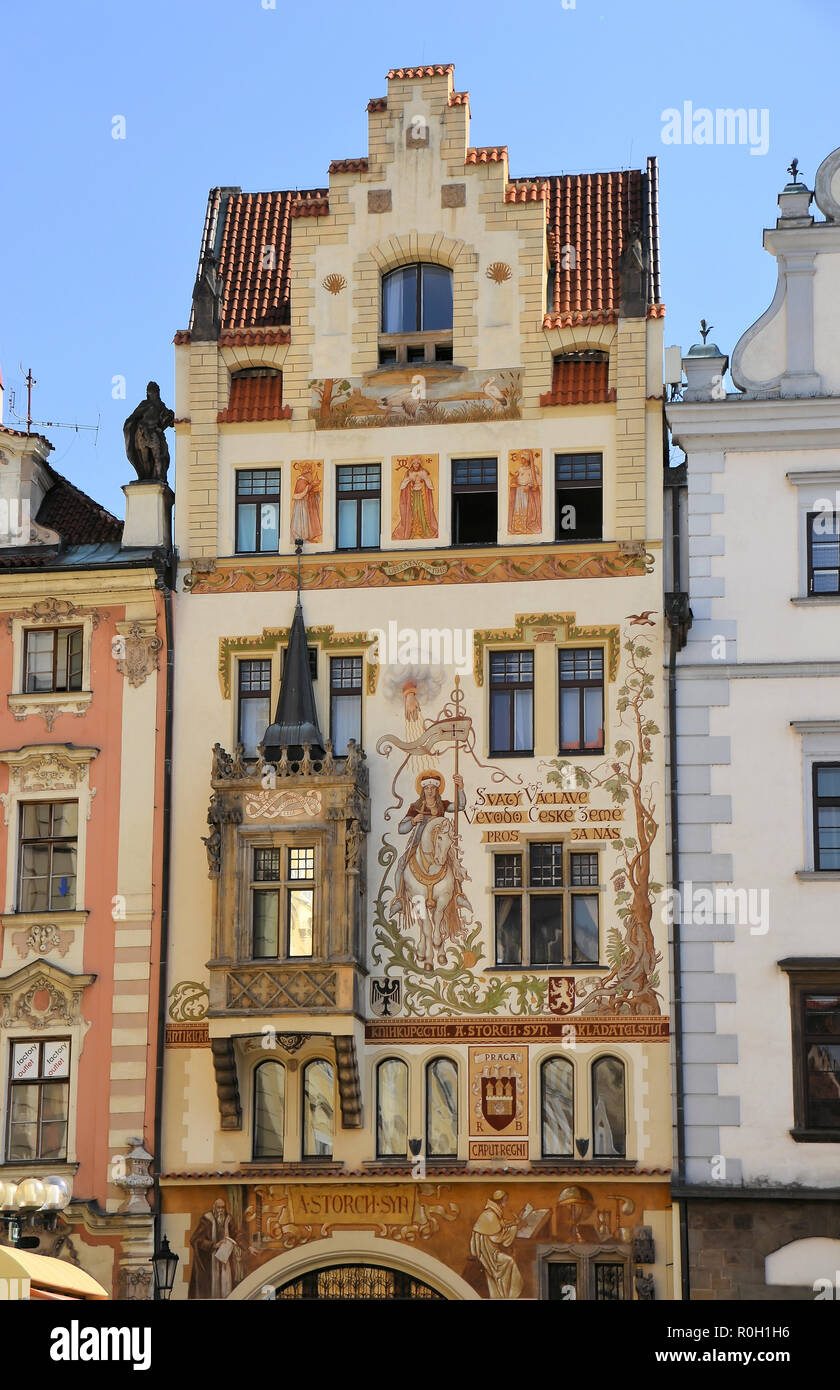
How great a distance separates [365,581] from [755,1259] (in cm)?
1132

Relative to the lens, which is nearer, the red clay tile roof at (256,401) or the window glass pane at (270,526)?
the window glass pane at (270,526)

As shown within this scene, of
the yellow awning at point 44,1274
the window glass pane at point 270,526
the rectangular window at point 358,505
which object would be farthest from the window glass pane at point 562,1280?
the window glass pane at point 270,526

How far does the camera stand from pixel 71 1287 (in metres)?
17.9

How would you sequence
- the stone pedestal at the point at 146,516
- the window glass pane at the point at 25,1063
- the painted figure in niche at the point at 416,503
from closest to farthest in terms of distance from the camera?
the window glass pane at the point at 25,1063 → the painted figure in niche at the point at 416,503 → the stone pedestal at the point at 146,516

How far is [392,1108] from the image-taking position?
3130 centimetres

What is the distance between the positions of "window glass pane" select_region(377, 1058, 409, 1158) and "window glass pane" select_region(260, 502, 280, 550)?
26.8ft

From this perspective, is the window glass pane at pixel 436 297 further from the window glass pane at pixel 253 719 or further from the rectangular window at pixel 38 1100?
the rectangular window at pixel 38 1100

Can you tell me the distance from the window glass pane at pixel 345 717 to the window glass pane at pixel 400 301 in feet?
19.7

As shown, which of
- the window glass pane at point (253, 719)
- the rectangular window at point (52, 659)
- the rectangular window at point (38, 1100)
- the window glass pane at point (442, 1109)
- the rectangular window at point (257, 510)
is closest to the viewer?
the window glass pane at point (442, 1109)

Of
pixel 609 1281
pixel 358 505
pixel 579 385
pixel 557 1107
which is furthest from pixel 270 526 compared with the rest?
pixel 609 1281

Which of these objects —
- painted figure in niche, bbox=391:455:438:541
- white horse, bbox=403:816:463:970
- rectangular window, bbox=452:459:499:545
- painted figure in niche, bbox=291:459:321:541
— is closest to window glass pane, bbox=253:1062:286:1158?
white horse, bbox=403:816:463:970

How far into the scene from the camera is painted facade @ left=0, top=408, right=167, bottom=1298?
31.3 metres

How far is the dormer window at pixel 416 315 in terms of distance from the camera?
112ft
